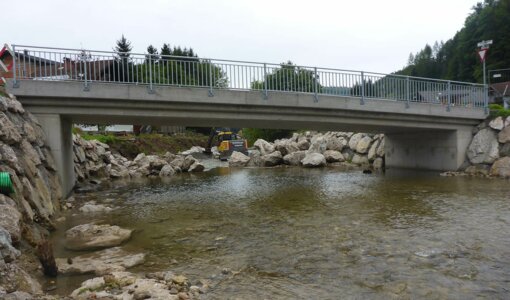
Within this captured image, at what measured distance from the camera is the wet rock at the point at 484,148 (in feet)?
71.3

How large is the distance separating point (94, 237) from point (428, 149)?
22692 mm

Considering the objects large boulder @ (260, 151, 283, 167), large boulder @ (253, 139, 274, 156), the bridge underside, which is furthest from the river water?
large boulder @ (253, 139, 274, 156)

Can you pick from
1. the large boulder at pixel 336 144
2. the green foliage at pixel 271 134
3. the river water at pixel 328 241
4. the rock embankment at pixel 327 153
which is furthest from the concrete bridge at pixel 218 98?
the green foliage at pixel 271 134

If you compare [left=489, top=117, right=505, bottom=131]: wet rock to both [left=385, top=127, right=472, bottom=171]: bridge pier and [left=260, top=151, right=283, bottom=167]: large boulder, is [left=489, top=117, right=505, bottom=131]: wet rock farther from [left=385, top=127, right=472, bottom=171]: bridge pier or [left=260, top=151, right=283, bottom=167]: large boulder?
[left=260, top=151, right=283, bottom=167]: large boulder

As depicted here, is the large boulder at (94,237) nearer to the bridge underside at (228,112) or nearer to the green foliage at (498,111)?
the bridge underside at (228,112)

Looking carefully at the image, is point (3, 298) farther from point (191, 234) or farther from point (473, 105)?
point (473, 105)

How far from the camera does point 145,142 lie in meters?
43.8

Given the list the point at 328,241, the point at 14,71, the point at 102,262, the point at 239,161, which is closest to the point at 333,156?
the point at 239,161

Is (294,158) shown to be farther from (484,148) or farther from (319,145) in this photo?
(484,148)

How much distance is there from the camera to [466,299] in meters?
5.34

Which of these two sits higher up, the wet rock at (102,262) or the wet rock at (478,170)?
the wet rock at (478,170)

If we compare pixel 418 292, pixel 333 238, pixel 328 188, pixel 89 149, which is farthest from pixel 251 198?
pixel 89 149

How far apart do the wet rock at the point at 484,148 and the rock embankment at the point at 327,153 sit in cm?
751

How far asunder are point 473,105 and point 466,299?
21607 millimetres
